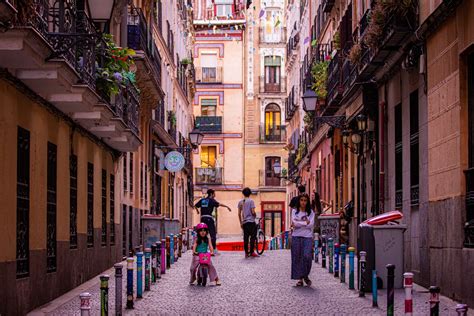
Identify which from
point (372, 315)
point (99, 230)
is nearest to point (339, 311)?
point (372, 315)

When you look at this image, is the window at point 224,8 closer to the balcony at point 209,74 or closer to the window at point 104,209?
the balcony at point 209,74

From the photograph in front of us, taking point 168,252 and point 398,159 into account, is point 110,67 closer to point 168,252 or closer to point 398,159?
point 168,252

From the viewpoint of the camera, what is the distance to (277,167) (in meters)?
59.5

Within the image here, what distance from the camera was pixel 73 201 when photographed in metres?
20.8

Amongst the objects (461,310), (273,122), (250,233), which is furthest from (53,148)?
(273,122)

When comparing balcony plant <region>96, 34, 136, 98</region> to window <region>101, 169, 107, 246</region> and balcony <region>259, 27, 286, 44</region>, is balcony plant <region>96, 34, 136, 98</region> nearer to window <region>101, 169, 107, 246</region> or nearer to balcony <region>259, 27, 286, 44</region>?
window <region>101, 169, 107, 246</region>

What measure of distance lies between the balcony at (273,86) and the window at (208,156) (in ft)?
17.9

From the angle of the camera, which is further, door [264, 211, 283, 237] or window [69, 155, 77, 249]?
door [264, 211, 283, 237]

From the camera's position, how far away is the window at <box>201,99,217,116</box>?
77000 mm

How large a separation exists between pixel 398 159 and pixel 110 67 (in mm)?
6501

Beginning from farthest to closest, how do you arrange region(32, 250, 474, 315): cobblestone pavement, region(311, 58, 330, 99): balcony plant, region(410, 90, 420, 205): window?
region(311, 58, 330, 99): balcony plant → region(410, 90, 420, 205): window → region(32, 250, 474, 315): cobblestone pavement

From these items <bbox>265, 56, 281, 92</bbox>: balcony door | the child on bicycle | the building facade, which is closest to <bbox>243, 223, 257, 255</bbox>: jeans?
the building facade

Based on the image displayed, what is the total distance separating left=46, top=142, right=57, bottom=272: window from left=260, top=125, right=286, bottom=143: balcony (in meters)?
58.6

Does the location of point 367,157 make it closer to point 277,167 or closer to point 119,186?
point 119,186
